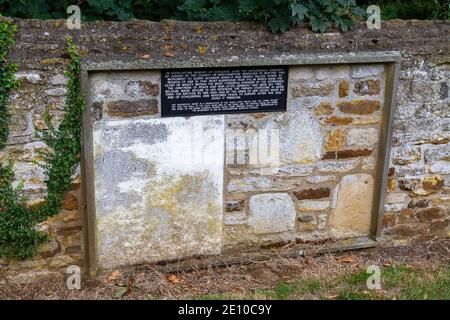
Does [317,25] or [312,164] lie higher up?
[317,25]

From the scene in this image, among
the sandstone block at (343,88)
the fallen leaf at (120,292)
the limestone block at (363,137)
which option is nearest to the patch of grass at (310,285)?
the limestone block at (363,137)

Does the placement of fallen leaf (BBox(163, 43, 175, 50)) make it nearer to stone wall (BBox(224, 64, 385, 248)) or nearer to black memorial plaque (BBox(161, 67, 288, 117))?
black memorial plaque (BBox(161, 67, 288, 117))

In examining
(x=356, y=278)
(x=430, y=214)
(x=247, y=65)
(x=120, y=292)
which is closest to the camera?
(x=247, y=65)

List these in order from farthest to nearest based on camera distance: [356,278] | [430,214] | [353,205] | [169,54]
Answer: [430,214] → [353,205] → [356,278] → [169,54]

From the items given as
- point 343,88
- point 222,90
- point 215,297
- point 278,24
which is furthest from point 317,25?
point 215,297

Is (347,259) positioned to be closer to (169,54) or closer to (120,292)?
(120,292)

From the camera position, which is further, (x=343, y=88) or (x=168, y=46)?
(x=343, y=88)

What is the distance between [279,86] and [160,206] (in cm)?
122

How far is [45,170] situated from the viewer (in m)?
4.17

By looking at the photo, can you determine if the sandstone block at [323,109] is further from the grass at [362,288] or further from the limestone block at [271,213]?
the grass at [362,288]

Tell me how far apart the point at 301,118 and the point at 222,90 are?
649 millimetres

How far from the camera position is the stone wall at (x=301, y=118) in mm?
4047

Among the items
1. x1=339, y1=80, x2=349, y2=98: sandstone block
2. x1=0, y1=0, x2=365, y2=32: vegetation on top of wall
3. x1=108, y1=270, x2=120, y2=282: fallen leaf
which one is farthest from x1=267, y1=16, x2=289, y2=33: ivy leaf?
x1=108, y1=270, x2=120, y2=282: fallen leaf

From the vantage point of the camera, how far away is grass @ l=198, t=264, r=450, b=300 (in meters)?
4.35
